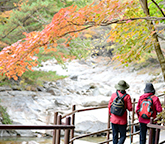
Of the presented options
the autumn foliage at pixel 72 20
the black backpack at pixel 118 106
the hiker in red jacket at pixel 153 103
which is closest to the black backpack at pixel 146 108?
the hiker in red jacket at pixel 153 103

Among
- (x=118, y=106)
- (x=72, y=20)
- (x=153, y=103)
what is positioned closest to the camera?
(x=118, y=106)

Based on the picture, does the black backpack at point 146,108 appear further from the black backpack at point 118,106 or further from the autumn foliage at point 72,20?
the autumn foliage at point 72,20

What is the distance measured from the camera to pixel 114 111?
10.6 ft

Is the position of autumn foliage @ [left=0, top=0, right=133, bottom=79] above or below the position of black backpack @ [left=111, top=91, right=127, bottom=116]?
above

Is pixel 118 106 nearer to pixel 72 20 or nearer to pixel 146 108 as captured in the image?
pixel 146 108

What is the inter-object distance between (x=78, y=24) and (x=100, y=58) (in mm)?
26732

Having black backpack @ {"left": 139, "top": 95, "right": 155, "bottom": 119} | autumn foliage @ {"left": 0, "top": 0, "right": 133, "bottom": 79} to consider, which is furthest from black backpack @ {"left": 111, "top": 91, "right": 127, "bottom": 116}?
autumn foliage @ {"left": 0, "top": 0, "right": 133, "bottom": 79}

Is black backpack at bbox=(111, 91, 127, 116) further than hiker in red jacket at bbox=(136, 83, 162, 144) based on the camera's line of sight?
No

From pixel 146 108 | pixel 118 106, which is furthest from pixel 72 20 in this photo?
pixel 146 108

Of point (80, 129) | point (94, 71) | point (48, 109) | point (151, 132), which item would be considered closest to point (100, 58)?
point (94, 71)

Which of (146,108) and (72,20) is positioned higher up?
(72,20)

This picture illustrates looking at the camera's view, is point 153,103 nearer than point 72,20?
Yes

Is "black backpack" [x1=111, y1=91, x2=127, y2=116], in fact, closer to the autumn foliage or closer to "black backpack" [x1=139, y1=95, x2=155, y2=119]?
"black backpack" [x1=139, y1=95, x2=155, y2=119]

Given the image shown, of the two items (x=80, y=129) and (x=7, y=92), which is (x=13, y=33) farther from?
(x=80, y=129)
